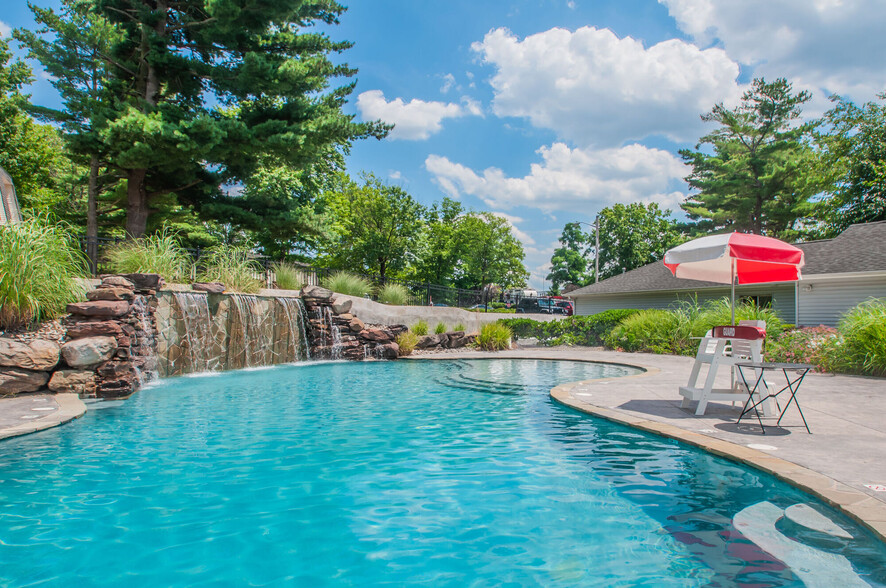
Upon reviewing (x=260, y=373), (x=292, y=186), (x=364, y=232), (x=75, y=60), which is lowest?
(x=260, y=373)

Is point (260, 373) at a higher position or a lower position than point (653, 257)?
lower

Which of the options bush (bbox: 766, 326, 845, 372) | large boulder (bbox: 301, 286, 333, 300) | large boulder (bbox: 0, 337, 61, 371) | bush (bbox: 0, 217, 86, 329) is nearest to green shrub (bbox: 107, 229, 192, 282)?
bush (bbox: 0, 217, 86, 329)

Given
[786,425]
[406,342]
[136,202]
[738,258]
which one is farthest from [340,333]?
[786,425]

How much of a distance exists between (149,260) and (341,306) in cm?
586

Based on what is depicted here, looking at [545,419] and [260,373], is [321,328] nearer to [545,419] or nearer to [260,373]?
[260,373]

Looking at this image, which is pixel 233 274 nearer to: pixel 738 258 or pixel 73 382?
pixel 73 382

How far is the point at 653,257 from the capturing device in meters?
43.6

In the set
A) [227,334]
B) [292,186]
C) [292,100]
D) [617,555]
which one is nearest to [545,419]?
[617,555]

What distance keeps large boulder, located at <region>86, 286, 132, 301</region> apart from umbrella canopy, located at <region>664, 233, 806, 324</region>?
957 cm

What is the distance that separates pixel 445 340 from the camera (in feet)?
59.9

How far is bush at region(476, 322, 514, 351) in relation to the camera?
18656 millimetres

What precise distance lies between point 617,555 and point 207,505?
9.94 ft

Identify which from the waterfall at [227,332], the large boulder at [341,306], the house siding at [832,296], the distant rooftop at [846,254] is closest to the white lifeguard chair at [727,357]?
the waterfall at [227,332]

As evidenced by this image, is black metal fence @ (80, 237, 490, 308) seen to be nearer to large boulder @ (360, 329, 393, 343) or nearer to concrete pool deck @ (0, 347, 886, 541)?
large boulder @ (360, 329, 393, 343)
